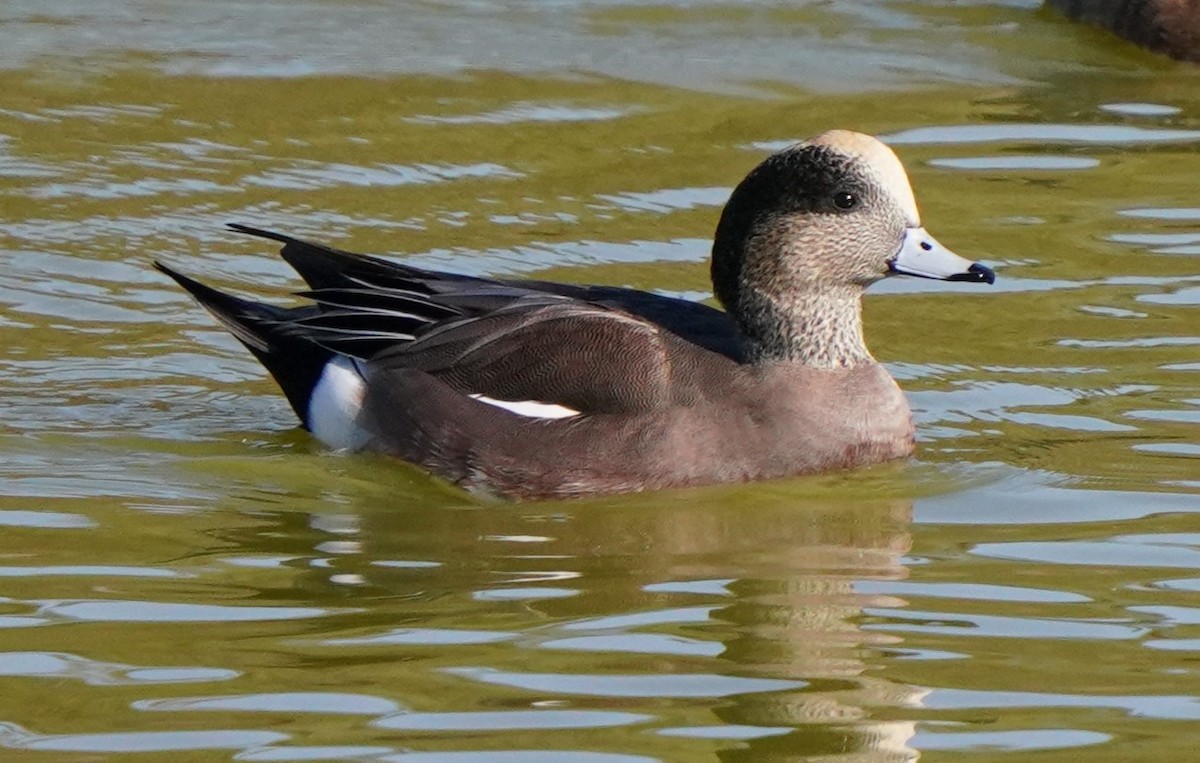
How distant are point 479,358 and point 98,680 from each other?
202cm

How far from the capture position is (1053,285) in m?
7.95

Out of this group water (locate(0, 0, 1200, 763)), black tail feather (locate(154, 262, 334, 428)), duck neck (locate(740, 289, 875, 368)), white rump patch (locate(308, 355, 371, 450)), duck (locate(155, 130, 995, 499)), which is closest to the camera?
water (locate(0, 0, 1200, 763))

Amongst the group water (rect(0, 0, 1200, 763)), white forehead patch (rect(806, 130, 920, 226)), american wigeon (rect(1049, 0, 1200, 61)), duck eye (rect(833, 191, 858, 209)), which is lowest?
water (rect(0, 0, 1200, 763))

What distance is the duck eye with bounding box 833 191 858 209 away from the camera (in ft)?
20.6

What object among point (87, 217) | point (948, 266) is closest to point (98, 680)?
point (948, 266)

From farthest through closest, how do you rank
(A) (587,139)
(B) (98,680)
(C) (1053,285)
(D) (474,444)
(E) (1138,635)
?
1. (A) (587,139)
2. (C) (1053,285)
3. (D) (474,444)
4. (E) (1138,635)
5. (B) (98,680)

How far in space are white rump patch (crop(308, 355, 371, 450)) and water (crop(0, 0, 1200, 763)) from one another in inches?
5.1

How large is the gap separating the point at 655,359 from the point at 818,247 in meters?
0.57

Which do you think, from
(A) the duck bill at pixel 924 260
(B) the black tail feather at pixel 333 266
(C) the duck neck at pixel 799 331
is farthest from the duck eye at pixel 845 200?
(B) the black tail feather at pixel 333 266

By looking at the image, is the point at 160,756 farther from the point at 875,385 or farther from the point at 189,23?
the point at 189,23

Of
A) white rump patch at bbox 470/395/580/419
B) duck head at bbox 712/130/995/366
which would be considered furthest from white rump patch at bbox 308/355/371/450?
duck head at bbox 712/130/995/366

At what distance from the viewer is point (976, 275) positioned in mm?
6188

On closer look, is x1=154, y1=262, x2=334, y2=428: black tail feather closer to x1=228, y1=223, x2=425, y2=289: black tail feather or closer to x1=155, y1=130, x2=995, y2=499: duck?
x1=155, y1=130, x2=995, y2=499: duck

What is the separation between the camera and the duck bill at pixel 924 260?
6.27 m
